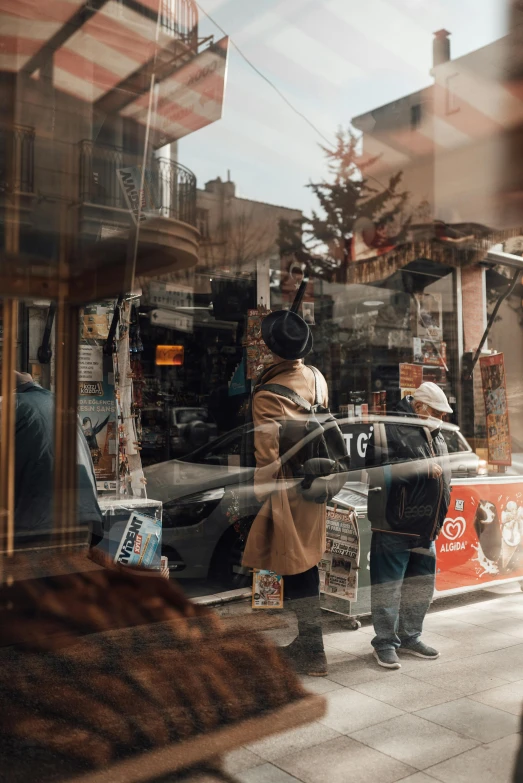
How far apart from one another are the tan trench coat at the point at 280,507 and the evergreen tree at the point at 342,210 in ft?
2.47

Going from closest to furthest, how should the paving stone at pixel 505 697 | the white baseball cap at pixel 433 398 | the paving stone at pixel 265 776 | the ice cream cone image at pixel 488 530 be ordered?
the paving stone at pixel 265 776 → the paving stone at pixel 505 697 → the white baseball cap at pixel 433 398 → the ice cream cone image at pixel 488 530

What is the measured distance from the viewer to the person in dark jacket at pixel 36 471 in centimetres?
339

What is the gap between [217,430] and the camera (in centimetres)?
395

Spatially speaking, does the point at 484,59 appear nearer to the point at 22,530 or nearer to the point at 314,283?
the point at 314,283

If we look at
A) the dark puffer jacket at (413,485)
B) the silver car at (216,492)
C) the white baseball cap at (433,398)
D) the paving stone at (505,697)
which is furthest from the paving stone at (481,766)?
the white baseball cap at (433,398)

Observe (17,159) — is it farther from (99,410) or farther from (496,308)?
(496,308)

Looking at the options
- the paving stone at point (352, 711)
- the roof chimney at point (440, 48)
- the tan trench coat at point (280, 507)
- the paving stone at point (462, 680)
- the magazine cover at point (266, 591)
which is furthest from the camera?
the magazine cover at point (266, 591)

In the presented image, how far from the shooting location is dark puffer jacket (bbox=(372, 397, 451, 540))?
338cm

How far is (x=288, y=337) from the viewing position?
3137 millimetres

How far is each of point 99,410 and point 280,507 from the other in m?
1.33

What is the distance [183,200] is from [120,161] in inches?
20.3

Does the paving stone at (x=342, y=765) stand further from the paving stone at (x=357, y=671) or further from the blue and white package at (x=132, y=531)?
the blue and white package at (x=132, y=531)

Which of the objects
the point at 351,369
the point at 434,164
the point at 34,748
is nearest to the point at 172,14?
the point at 434,164

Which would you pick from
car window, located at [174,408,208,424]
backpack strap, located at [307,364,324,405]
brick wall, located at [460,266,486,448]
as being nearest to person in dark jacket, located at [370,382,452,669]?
brick wall, located at [460,266,486,448]
